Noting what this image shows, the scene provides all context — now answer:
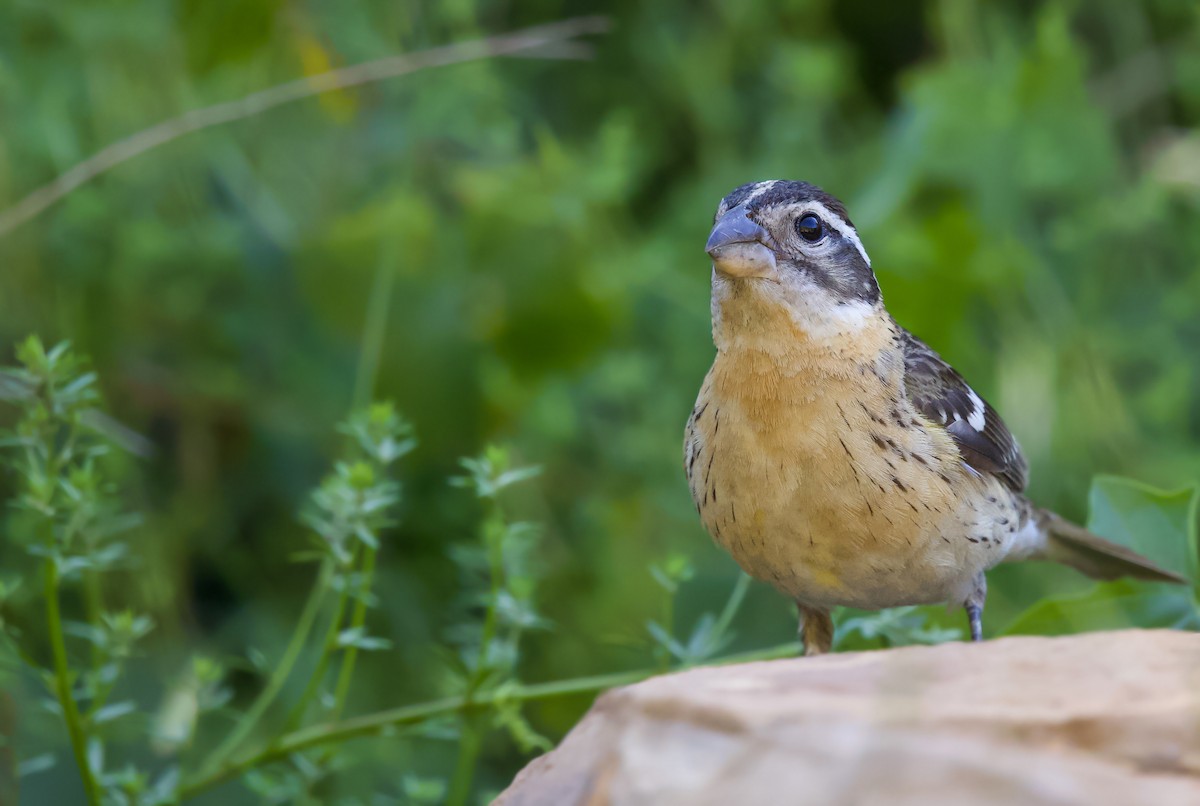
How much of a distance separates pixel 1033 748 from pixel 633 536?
299 cm

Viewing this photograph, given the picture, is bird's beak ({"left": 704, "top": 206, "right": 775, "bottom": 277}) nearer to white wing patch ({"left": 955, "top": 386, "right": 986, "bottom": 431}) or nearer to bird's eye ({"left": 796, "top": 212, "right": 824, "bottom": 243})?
bird's eye ({"left": 796, "top": 212, "right": 824, "bottom": 243})

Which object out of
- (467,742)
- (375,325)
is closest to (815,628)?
(467,742)

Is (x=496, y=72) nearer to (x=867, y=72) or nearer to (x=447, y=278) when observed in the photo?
(x=447, y=278)

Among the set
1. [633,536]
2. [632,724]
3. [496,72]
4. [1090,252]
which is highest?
[496,72]

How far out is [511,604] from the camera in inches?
113

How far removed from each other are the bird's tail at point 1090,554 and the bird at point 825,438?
125mm

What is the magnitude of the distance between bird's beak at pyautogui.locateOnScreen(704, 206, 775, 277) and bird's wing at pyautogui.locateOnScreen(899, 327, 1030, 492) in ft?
1.45

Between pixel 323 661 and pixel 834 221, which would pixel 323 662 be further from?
pixel 834 221

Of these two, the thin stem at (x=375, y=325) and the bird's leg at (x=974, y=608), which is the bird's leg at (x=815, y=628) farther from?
the thin stem at (x=375, y=325)

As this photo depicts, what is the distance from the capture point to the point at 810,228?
307 cm

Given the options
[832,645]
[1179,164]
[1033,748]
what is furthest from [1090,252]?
[1033,748]

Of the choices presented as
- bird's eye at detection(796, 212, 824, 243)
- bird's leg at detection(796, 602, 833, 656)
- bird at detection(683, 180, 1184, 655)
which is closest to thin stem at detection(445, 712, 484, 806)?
bird at detection(683, 180, 1184, 655)

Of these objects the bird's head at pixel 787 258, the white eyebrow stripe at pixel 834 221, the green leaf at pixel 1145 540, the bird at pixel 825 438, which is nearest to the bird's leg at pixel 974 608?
the bird at pixel 825 438

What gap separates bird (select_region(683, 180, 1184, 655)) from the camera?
2.86 meters
